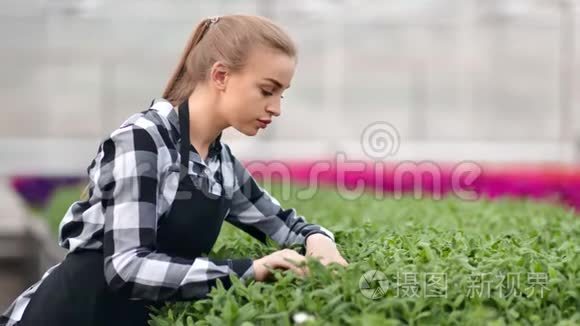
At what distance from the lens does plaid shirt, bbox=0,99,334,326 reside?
241 centimetres

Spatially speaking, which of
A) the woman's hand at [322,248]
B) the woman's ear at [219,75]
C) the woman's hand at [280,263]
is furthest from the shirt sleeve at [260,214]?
the woman's hand at [280,263]

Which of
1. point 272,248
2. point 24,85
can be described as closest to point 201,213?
point 272,248

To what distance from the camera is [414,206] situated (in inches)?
208

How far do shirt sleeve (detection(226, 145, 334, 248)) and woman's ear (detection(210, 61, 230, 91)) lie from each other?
1.21 ft

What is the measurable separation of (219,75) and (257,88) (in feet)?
0.37

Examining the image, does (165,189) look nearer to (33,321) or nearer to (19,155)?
(33,321)

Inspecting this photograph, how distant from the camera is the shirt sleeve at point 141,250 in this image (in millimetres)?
2404

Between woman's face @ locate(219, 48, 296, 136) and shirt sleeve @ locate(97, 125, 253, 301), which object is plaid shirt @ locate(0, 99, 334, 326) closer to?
shirt sleeve @ locate(97, 125, 253, 301)

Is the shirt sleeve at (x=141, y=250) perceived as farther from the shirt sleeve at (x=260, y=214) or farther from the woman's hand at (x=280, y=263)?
the shirt sleeve at (x=260, y=214)

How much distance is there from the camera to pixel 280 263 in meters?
2.42

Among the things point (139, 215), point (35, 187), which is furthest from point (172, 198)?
point (35, 187)

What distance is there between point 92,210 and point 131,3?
40.5 feet

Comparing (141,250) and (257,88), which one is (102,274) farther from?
(257,88)

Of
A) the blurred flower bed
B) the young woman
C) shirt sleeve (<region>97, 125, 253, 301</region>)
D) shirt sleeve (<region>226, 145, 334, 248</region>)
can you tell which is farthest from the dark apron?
the blurred flower bed
